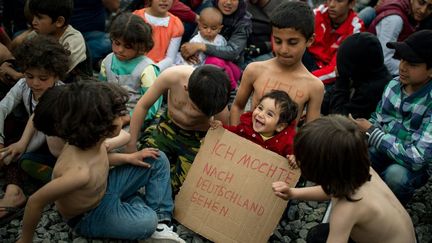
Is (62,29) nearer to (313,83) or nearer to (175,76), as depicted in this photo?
(175,76)

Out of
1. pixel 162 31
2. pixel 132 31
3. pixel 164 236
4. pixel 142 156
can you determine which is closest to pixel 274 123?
pixel 142 156

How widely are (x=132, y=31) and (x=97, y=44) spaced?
111cm

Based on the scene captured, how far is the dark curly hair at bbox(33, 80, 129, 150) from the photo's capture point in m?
2.47

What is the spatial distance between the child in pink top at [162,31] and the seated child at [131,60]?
27.0 inches

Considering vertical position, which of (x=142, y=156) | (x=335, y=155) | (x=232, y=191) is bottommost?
(x=232, y=191)

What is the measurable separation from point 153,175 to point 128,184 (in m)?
0.16

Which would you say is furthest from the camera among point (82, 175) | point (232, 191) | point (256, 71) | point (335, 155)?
point (256, 71)

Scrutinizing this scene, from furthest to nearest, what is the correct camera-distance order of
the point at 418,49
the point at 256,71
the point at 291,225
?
the point at 256,71, the point at 291,225, the point at 418,49

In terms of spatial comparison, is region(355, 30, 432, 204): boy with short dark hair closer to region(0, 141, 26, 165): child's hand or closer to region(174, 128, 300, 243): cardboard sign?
region(174, 128, 300, 243): cardboard sign

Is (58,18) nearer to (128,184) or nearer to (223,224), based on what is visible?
(128,184)

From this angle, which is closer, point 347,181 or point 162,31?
point 347,181

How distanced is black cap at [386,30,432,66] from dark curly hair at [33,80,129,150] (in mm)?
1703

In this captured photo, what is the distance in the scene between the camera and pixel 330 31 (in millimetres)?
4691

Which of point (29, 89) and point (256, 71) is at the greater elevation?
point (256, 71)
